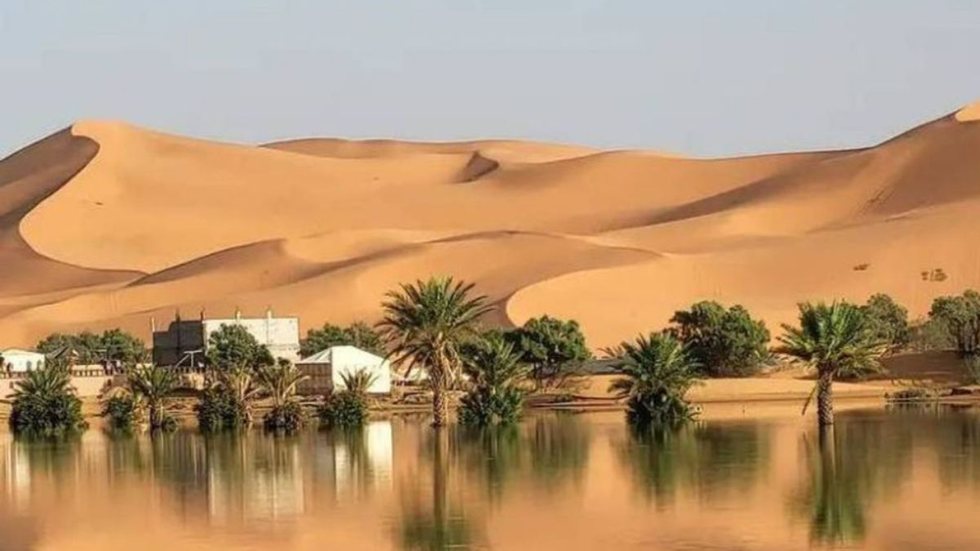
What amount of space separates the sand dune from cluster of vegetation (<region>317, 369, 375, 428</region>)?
103ft

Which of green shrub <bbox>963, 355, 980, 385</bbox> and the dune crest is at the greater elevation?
the dune crest

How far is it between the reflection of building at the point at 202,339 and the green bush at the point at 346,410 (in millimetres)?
17225

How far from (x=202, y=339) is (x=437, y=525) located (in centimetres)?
4538

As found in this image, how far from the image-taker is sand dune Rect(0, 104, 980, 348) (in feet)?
316

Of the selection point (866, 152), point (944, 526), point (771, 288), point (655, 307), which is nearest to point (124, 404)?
point (944, 526)

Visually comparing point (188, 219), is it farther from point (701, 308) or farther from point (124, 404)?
point (124, 404)

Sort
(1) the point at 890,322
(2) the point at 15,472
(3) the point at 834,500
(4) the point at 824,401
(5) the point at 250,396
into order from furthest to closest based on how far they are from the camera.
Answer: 1. (1) the point at 890,322
2. (5) the point at 250,396
3. (4) the point at 824,401
4. (2) the point at 15,472
5. (3) the point at 834,500

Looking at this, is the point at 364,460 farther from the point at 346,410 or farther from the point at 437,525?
the point at 346,410

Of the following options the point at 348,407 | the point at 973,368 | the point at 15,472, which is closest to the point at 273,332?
the point at 348,407

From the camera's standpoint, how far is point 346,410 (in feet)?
172

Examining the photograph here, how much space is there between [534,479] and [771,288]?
205 ft

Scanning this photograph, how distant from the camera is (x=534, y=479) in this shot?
113 feet

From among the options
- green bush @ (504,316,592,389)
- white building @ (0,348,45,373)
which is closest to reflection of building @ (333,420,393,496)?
green bush @ (504,316,592,389)

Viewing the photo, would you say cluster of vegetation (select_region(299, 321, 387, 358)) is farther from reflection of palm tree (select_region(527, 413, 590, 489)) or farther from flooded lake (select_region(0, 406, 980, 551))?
flooded lake (select_region(0, 406, 980, 551))
